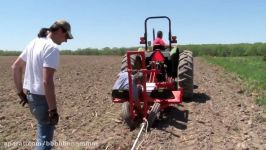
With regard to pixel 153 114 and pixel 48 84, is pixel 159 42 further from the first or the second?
pixel 48 84

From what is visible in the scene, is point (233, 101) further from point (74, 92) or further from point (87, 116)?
point (74, 92)

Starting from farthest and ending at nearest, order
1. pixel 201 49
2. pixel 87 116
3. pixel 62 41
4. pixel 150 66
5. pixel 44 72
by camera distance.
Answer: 1. pixel 201 49
2. pixel 150 66
3. pixel 87 116
4. pixel 62 41
5. pixel 44 72

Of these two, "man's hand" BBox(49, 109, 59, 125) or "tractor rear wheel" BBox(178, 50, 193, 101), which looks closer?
"man's hand" BBox(49, 109, 59, 125)

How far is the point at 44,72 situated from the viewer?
163 inches

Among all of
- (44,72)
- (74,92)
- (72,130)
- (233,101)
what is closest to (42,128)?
(44,72)

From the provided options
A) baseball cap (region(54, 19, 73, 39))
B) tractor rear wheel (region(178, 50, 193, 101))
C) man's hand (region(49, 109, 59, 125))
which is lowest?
tractor rear wheel (region(178, 50, 193, 101))

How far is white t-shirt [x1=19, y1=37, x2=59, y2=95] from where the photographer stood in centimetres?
418

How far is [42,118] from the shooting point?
4.41 meters

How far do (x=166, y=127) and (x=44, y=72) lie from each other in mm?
3229

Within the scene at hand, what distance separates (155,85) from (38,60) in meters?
3.40

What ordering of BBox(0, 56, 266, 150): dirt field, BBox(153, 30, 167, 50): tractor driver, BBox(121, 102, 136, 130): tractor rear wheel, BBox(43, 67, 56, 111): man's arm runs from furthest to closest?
BBox(153, 30, 167, 50): tractor driver
BBox(121, 102, 136, 130): tractor rear wheel
BBox(0, 56, 266, 150): dirt field
BBox(43, 67, 56, 111): man's arm

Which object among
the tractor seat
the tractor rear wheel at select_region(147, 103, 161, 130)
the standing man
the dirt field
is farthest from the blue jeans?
the tractor rear wheel at select_region(147, 103, 161, 130)

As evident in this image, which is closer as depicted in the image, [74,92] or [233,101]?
[233,101]

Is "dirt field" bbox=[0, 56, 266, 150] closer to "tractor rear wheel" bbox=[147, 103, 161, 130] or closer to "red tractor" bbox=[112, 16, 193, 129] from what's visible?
"tractor rear wheel" bbox=[147, 103, 161, 130]
